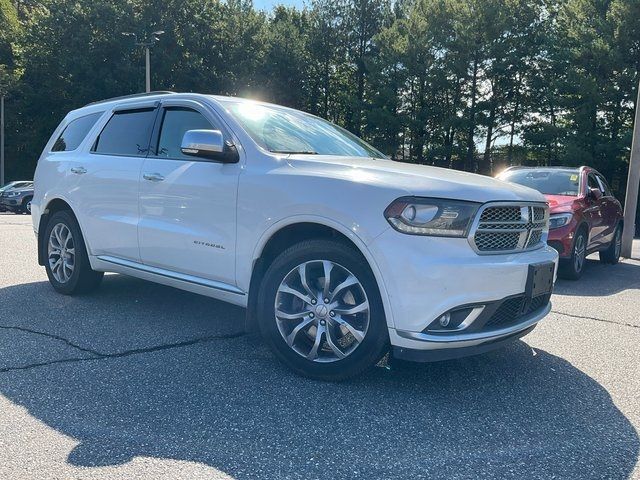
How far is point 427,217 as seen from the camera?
3.16m

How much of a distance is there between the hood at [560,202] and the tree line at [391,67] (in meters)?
22.0

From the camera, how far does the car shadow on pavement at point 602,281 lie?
7059 millimetres

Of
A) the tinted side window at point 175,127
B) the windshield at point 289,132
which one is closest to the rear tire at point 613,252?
the windshield at point 289,132

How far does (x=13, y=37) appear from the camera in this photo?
38.1 m

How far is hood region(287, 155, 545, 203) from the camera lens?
10.6 ft

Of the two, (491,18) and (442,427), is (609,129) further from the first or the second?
(442,427)

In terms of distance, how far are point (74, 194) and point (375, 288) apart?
10.9 feet

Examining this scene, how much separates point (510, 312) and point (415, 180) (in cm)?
97

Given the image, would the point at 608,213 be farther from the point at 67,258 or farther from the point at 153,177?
the point at 67,258

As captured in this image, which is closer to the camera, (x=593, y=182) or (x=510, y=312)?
(x=510, y=312)

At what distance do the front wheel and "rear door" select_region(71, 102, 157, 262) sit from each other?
1.61 metres

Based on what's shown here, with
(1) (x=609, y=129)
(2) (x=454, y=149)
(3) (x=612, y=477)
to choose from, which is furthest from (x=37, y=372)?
(2) (x=454, y=149)

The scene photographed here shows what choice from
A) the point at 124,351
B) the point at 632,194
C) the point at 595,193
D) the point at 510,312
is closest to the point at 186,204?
the point at 124,351

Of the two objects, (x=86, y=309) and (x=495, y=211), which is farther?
(x=86, y=309)
